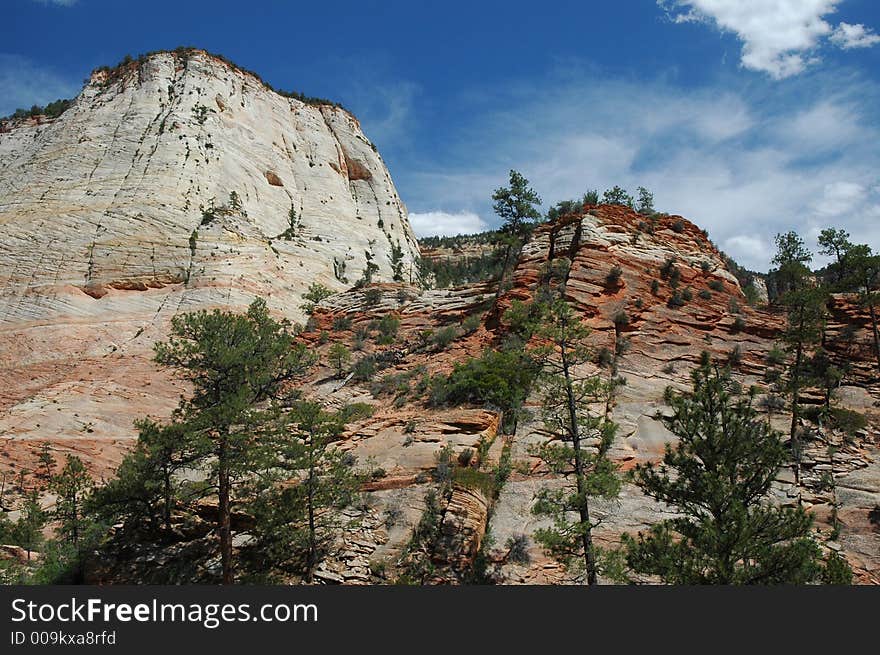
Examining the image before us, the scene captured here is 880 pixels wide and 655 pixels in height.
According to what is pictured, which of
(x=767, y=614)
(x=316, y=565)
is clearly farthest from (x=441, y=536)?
(x=767, y=614)

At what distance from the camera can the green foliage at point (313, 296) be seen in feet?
141

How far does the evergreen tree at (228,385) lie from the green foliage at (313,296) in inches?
947

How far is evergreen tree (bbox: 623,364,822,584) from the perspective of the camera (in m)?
12.2

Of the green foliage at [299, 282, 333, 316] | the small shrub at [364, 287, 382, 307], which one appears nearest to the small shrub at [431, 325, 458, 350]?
the small shrub at [364, 287, 382, 307]

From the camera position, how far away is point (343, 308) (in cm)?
4144

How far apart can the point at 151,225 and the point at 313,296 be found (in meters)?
13.9

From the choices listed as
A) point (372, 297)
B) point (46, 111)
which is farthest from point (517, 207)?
point (46, 111)

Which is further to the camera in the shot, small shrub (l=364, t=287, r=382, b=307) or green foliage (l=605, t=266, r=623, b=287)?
small shrub (l=364, t=287, r=382, b=307)

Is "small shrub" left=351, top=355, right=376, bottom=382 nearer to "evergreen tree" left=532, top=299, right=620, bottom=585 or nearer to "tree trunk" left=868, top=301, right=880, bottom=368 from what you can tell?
"evergreen tree" left=532, top=299, right=620, bottom=585

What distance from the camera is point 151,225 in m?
44.0

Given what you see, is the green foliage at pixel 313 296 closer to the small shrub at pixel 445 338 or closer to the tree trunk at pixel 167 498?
the small shrub at pixel 445 338

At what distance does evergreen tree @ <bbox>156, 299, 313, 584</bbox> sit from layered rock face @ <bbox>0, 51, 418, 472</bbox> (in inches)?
551

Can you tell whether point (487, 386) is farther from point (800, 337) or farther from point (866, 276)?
point (866, 276)

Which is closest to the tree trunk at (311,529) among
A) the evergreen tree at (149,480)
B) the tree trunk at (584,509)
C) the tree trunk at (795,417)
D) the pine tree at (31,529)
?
the evergreen tree at (149,480)
